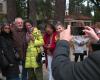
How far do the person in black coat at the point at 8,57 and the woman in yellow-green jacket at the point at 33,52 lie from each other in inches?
34.4

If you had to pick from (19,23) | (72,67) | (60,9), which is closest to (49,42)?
(19,23)

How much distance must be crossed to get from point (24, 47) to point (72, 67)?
271 inches

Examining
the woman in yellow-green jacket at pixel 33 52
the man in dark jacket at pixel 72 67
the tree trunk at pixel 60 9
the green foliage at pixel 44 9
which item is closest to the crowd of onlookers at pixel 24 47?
the woman in yellow-green jacket at pixel 33 52

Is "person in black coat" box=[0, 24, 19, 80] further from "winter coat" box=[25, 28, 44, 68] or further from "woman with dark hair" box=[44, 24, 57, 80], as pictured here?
"woman with dark hair" box=[44, 24, 57, 80]

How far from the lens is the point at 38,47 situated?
9023 millimetres

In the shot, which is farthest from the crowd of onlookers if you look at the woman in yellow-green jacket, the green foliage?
the green foliage

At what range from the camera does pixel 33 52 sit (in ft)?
29.5

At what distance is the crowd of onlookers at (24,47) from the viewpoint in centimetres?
790

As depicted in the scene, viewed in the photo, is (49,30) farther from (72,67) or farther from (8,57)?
(72,67)

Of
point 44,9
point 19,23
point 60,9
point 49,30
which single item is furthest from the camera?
point 44,9

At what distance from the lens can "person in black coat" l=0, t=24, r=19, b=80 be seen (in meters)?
7.82

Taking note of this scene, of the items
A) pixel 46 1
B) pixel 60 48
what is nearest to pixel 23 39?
pixel 60 48

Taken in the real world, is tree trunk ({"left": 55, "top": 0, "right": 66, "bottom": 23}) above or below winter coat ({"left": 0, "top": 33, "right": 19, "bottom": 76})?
above

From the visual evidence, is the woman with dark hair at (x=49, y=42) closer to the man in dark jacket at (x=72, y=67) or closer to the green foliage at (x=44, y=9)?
the man in dark jacket at (x=72, y=67)
